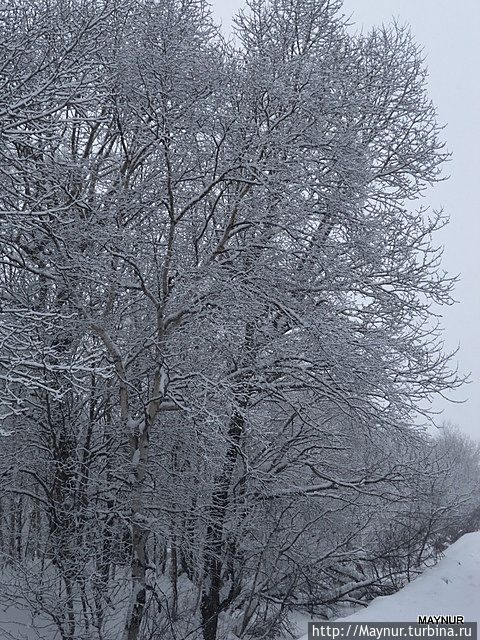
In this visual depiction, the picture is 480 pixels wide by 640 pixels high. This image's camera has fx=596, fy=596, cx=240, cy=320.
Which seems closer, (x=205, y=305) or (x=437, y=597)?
(x=437, y=597)

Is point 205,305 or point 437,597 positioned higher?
point 205,305

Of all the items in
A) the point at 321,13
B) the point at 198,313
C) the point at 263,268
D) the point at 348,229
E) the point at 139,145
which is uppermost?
the point at 321,13

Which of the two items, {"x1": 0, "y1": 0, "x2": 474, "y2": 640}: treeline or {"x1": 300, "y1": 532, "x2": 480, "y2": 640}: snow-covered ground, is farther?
{"x1": 0, "y1": 0, "x2": 474, "y2": 640}: treeline

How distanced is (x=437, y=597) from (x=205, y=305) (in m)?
4.45

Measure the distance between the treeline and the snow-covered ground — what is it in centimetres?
96

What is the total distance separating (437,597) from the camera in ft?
22.8

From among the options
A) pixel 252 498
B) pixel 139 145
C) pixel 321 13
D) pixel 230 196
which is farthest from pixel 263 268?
pixel 321 13

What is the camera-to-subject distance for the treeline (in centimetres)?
720

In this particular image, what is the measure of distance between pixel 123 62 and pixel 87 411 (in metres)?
5.25

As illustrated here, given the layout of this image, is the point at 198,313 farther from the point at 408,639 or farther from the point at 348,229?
the point at 408,639

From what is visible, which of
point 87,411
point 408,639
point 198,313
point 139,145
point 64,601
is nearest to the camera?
point 408,639

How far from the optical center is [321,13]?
9.27 m

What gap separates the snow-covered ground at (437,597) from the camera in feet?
20.3

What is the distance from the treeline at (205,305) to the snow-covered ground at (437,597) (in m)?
0.96
